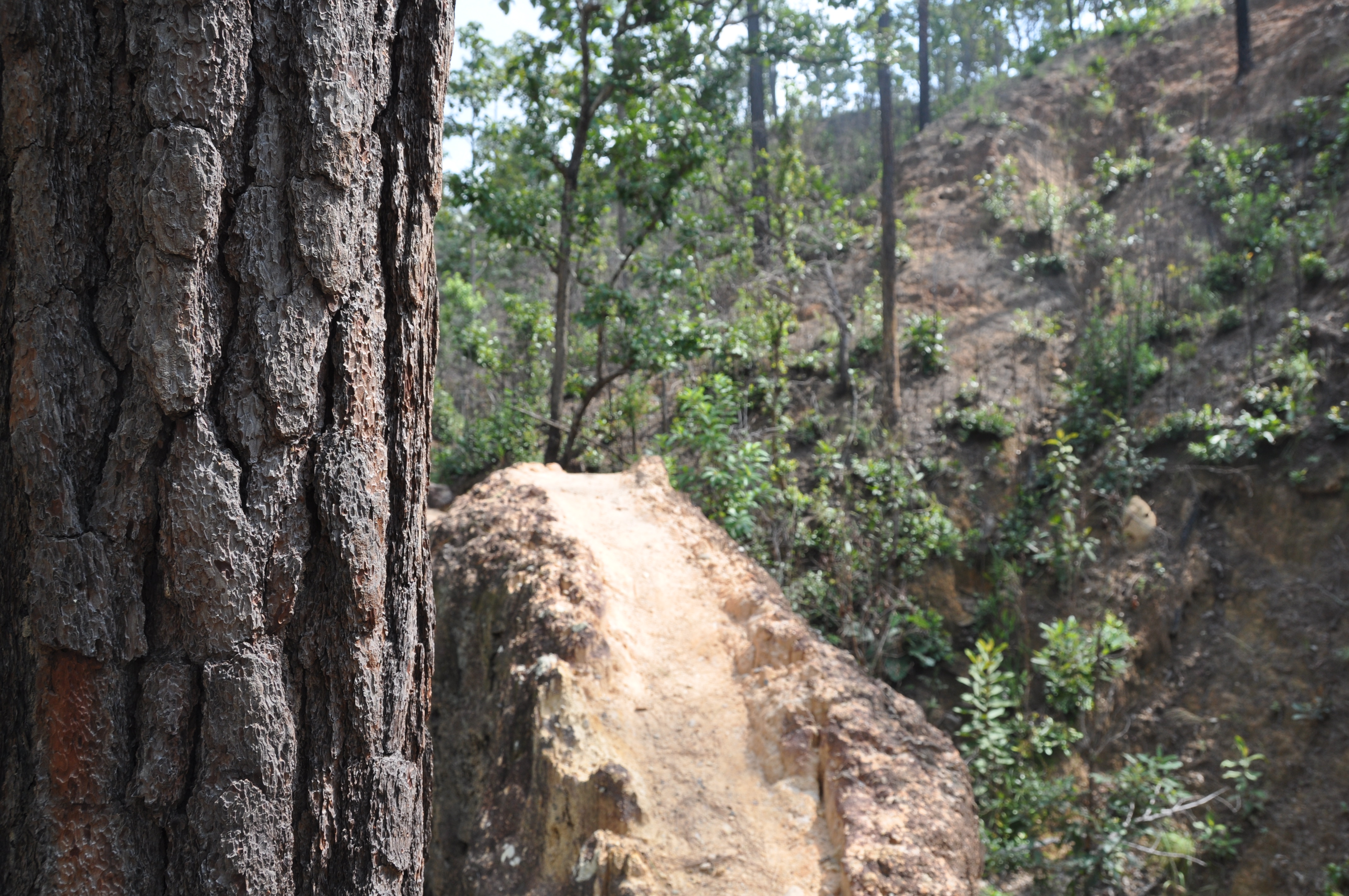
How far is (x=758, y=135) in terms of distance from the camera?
1479 cm

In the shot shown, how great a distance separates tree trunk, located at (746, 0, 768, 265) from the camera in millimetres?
8703

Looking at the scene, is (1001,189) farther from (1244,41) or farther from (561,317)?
(561,317)

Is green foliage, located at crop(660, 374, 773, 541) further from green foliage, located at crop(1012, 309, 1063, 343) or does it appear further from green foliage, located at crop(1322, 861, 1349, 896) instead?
green foliage, located at crop(1012, 309, 1063, 343)

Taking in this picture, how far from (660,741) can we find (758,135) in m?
13.7

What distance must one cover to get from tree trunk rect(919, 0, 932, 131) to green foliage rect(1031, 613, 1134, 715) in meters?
12.0

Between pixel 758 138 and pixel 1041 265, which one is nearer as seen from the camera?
pixel 1041 265

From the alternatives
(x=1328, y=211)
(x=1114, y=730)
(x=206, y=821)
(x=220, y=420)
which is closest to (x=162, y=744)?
(x=206, y=821)

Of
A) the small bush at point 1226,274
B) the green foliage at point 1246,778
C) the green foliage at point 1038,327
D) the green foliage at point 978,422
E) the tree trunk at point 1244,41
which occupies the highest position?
the tree trunk at point 1244,41

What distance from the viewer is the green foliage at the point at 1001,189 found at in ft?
45.6

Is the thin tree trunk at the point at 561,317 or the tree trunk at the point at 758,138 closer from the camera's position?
the thin tree trunk at the point at 561,317

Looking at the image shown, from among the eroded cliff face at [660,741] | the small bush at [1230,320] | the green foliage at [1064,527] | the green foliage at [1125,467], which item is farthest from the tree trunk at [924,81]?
the eroded cliff face at [660,741]

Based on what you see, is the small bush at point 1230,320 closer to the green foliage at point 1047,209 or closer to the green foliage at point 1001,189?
the green foliage at point 1047,209

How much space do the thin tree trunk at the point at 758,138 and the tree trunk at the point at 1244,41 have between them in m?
7.34

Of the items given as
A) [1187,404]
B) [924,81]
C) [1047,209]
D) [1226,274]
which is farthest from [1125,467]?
[924,81]
